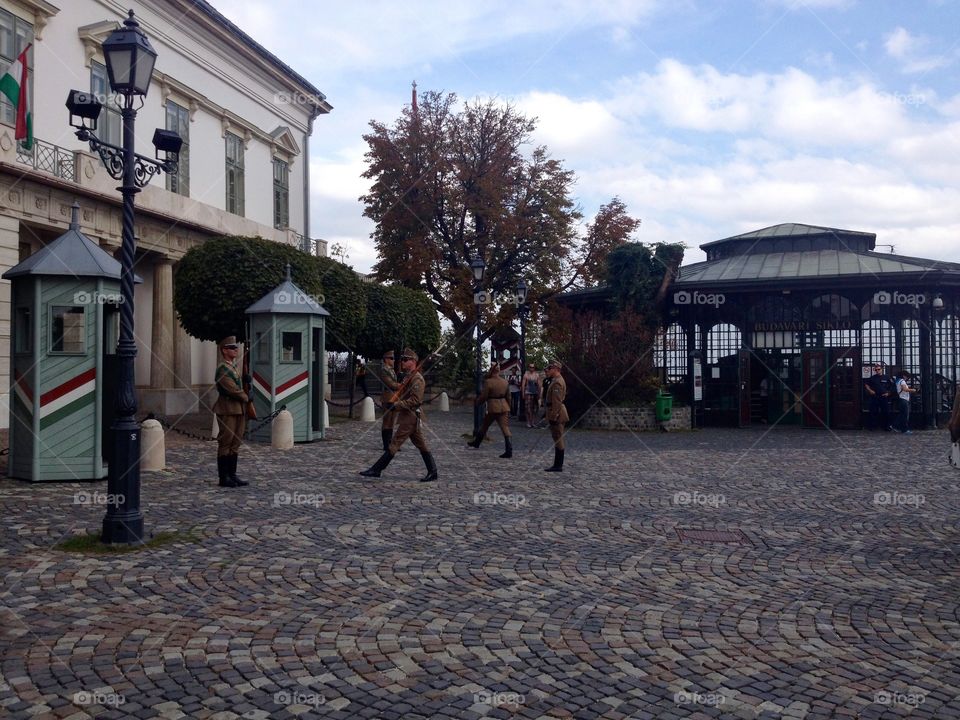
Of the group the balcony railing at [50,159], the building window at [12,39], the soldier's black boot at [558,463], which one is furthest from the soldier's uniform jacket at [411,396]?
the building window at [12,39]

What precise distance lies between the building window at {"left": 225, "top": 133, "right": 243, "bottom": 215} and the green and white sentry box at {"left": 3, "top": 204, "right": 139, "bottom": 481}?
18.0 meters

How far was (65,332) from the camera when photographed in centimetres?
1182

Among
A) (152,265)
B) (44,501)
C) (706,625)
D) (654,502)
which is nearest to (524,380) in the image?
(152,265)

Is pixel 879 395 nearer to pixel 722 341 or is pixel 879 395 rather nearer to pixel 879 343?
pixel 879 343

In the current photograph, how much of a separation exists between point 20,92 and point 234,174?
1434 cm

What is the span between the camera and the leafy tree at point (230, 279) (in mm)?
18859

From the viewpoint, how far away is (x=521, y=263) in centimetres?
3547

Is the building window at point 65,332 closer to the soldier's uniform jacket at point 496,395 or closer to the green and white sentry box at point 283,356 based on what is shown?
the green and white sentry box at point 283,356

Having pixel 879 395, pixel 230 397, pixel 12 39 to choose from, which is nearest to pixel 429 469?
pixel 230 397

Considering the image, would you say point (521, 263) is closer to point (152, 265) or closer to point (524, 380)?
point (524, 380)

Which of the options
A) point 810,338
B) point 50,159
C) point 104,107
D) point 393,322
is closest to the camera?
point 50,159

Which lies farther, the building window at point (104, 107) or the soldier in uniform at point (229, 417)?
the building window at point (104, 107)

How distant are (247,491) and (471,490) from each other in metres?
2.83

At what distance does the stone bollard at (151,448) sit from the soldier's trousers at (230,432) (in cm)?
214
